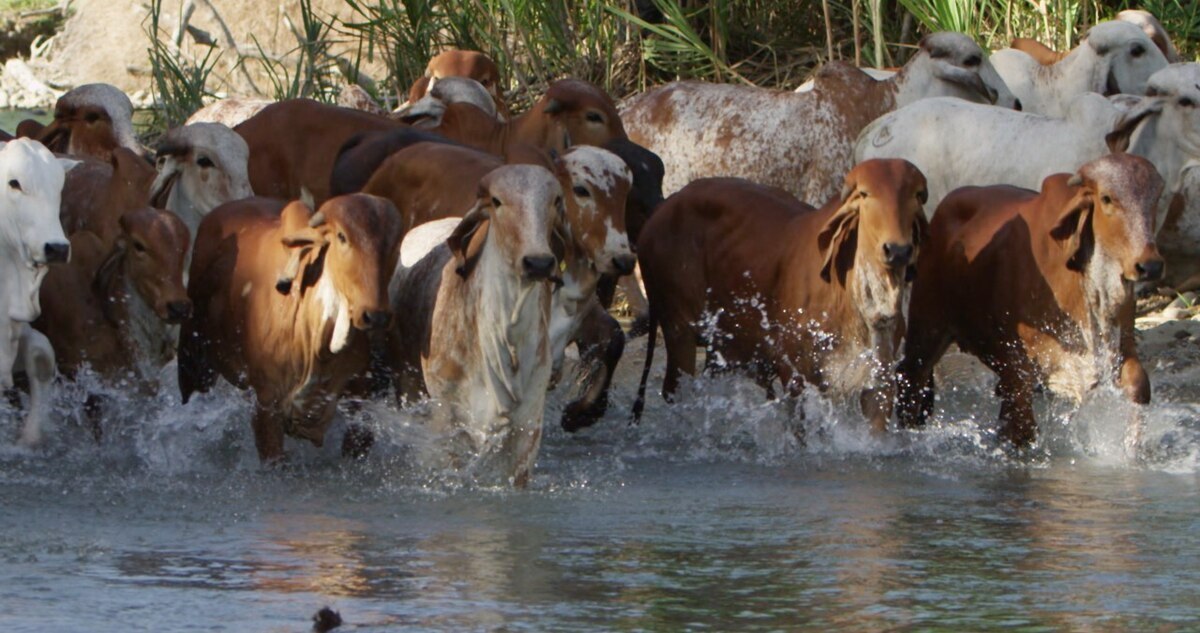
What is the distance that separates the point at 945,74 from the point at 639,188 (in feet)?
8.78

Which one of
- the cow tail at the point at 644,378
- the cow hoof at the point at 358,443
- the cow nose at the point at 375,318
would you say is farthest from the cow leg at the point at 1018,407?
the cow nose at the point at 375,318

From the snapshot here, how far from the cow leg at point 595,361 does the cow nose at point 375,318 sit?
64.7 inches

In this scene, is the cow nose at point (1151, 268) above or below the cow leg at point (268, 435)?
above

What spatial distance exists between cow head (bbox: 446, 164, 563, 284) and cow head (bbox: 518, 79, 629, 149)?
3392 millimetres

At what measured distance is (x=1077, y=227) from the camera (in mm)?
8984

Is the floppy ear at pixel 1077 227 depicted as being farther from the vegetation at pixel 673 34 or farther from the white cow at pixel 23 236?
the vegetation at pixel 673 34

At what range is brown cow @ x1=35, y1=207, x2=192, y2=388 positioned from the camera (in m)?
8.99

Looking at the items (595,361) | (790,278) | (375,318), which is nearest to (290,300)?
(375,318)

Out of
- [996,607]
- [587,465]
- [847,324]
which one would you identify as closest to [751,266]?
[847,324]

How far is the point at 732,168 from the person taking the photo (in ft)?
40.5

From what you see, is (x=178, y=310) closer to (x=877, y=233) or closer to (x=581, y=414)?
(x=581, y=414)

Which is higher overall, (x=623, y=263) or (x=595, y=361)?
(x=623, y=263)

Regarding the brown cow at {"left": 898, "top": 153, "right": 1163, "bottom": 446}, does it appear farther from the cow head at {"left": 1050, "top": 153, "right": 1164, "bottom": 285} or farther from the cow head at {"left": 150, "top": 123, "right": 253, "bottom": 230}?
the cow head at {"left": 150, "top": 123, "right": 253, "bottom": 230}

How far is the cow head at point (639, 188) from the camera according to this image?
10414 millimetres
